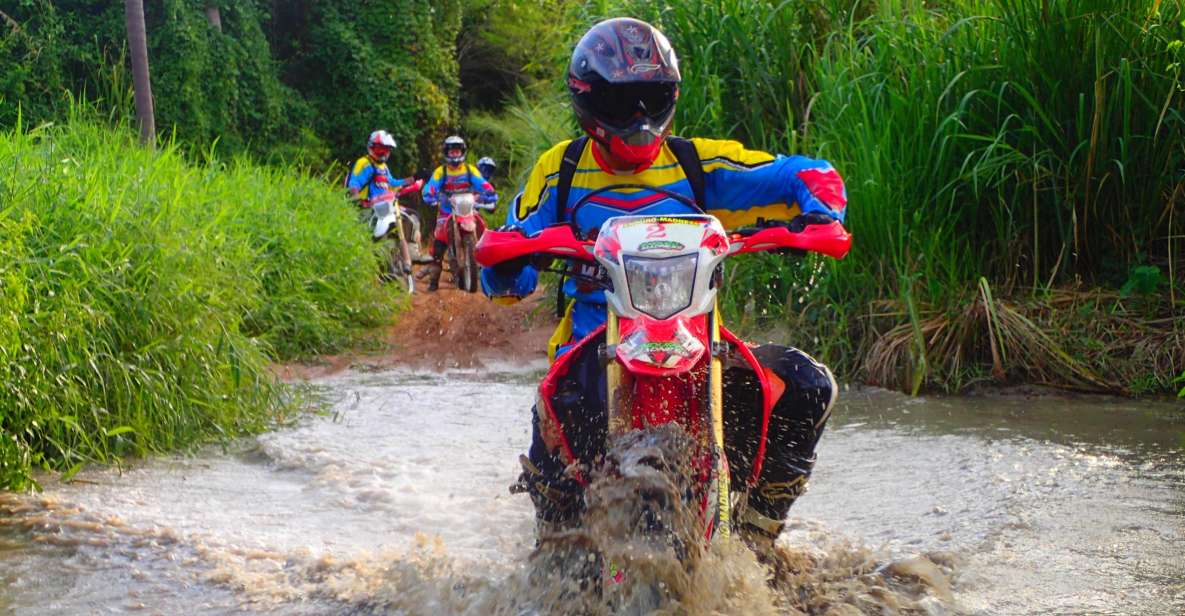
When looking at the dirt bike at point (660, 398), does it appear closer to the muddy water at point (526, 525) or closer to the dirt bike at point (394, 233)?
A: the muddy water at point (526, 525)

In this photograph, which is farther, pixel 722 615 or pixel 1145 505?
pixel 1145 505

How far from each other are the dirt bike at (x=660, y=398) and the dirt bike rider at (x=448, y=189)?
12.2m

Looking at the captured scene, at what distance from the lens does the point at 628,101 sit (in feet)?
12.1

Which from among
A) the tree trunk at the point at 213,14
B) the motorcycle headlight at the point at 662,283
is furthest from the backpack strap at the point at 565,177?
the tree trunk at the point at 213,14

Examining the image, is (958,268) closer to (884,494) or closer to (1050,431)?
(1050,431)

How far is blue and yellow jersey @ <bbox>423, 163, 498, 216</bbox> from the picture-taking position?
15.6 m

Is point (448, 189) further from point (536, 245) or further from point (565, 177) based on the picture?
point (536, 245)

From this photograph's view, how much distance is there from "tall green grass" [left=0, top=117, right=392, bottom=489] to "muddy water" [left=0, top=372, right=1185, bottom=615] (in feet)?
0.70

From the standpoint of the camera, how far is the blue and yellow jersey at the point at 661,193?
12.4 feet

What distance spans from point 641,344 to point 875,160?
14.4 feet

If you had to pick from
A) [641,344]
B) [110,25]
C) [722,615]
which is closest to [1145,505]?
[722,615]

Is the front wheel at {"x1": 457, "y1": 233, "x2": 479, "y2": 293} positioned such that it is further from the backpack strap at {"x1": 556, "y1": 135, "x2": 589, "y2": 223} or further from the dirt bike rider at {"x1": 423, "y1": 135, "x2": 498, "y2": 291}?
the backpack strap at {"x1": 556, "y1": 135, "x2": 589, "y2": 223}

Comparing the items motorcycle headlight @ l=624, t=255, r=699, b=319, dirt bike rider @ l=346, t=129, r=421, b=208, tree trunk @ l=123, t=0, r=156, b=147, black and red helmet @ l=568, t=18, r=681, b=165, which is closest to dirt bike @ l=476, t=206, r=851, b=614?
motorcycle headlight @ l=624, t=255, r=699, b=319

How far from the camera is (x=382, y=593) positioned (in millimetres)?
4129
